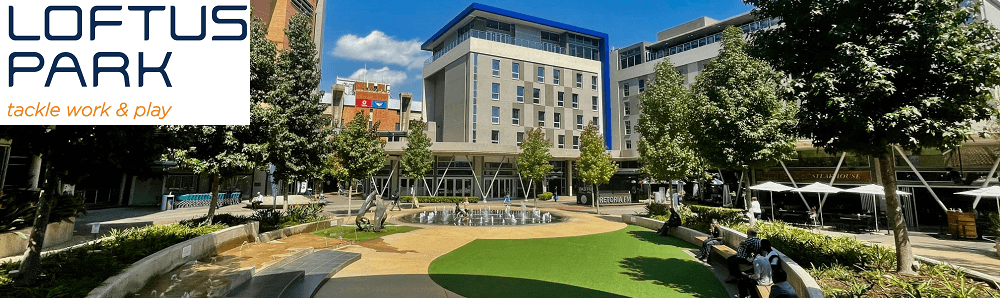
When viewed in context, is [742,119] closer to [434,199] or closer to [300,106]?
[300,106]

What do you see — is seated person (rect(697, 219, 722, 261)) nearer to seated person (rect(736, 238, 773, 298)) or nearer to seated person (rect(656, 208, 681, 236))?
seated person (rect(656, 208, 681, 236))

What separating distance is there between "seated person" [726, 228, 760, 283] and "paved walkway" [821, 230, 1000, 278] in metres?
5.48

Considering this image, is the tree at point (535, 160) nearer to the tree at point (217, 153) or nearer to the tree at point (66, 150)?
the tree at point (217, 153)

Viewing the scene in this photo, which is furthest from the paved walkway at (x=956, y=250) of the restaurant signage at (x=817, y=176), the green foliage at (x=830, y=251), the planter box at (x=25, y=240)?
the planter box at (x=25, y=240)

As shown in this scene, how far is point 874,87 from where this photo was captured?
19.8 feet

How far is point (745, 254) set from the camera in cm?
830

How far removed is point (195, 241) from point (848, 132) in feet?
44.6

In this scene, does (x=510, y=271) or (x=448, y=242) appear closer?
(x=510, y=271)

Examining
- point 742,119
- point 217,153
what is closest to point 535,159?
point 742,119

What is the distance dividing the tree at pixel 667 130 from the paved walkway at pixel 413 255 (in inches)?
160

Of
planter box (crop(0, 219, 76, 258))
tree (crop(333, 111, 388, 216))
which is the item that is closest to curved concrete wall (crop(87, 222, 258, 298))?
planter box (crop(0, 219, 76, 258))

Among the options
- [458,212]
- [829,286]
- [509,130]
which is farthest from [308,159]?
[509,130]

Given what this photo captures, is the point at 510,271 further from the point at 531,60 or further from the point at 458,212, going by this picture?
the point at 531,60

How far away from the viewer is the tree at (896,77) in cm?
611
